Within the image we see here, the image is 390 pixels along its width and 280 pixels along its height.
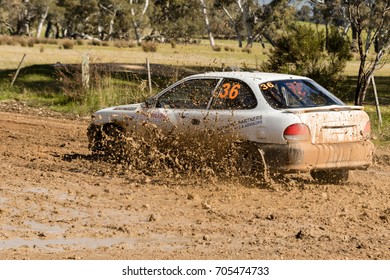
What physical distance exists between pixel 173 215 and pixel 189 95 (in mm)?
3094

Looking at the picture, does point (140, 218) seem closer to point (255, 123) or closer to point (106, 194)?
point (106, 194)

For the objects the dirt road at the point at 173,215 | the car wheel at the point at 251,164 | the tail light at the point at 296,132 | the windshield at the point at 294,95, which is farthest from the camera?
the windshield at the point at 294,95

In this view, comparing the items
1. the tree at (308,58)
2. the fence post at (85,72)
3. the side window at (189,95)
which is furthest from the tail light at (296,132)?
the tree at (308,58)

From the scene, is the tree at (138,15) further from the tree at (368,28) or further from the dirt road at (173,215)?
the dirt road at (173,215)

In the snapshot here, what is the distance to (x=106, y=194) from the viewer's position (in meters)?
11.1

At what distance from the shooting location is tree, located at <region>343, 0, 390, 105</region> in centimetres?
2227

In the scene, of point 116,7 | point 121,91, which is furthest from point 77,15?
point 121,91

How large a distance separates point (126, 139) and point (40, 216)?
3.51m

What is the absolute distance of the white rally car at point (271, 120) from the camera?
11.3m

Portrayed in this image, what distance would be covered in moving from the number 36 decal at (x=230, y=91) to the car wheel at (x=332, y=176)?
63.4 inches

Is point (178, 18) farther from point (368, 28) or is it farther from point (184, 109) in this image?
point (184, 109)

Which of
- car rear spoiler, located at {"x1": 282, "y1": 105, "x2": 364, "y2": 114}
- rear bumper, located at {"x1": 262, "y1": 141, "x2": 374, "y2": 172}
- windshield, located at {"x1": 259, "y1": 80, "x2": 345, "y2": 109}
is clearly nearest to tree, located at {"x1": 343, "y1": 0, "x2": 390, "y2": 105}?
windshield, located at {"x1": 259, "y1": 80, "x2": 345, "y2": 109}

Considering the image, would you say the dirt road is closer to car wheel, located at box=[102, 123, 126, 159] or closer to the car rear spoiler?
car wheel, located at box=[102, 123, 126, 159]

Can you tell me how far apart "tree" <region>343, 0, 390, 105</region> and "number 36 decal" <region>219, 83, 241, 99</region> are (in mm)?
9936
